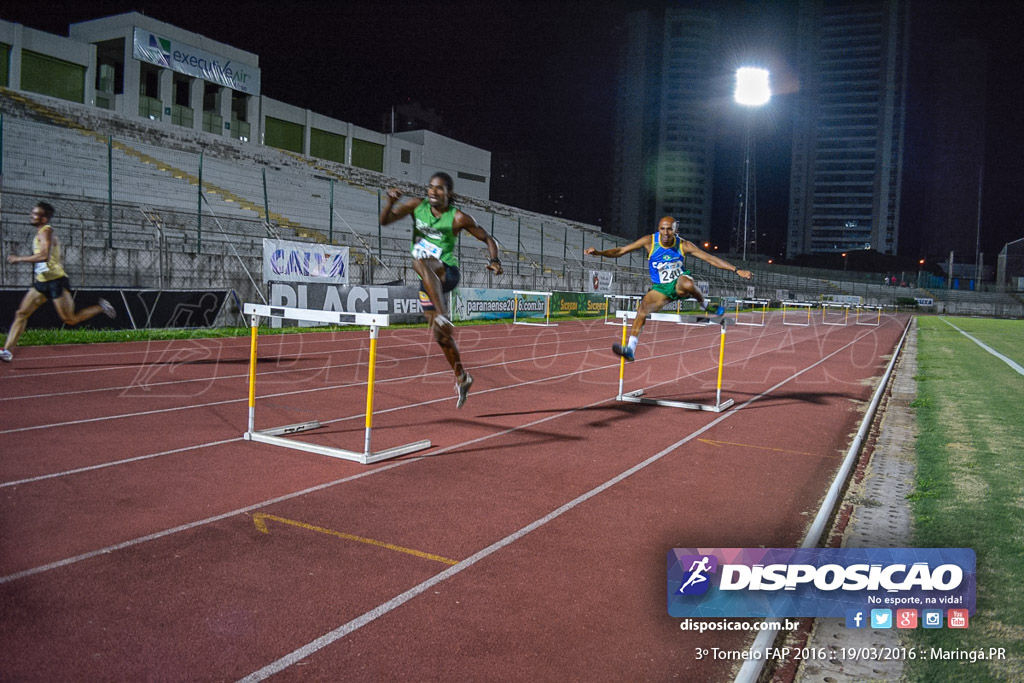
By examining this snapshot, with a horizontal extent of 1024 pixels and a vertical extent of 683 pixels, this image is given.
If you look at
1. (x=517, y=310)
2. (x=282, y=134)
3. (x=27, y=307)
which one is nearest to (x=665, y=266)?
(x=27, y=307)

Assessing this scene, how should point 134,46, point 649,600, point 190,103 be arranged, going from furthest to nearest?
point 190,103, point 134,46, point 649,600

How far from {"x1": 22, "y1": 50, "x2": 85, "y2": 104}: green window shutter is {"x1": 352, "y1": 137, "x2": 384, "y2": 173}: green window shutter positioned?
20.4m

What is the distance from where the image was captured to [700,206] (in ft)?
520

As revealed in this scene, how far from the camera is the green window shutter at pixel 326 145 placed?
51406 mm

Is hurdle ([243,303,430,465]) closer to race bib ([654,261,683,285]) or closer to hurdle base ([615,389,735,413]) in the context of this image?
race bib ([654,261,683,285])

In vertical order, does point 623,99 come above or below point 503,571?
above

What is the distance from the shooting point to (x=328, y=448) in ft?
20.9

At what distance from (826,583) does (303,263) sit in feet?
62.1

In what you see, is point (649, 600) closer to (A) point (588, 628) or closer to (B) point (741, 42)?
(A) point (588, 628)

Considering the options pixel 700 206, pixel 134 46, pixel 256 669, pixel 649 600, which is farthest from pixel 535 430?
pixel 700 206

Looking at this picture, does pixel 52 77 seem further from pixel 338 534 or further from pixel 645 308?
pixel 338 534

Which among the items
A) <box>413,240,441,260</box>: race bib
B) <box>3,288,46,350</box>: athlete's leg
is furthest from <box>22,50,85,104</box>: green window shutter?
<box>413,240,441,260</box>: race bib

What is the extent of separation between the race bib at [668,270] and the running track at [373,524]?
1.83 meters

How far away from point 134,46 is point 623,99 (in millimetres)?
137965
